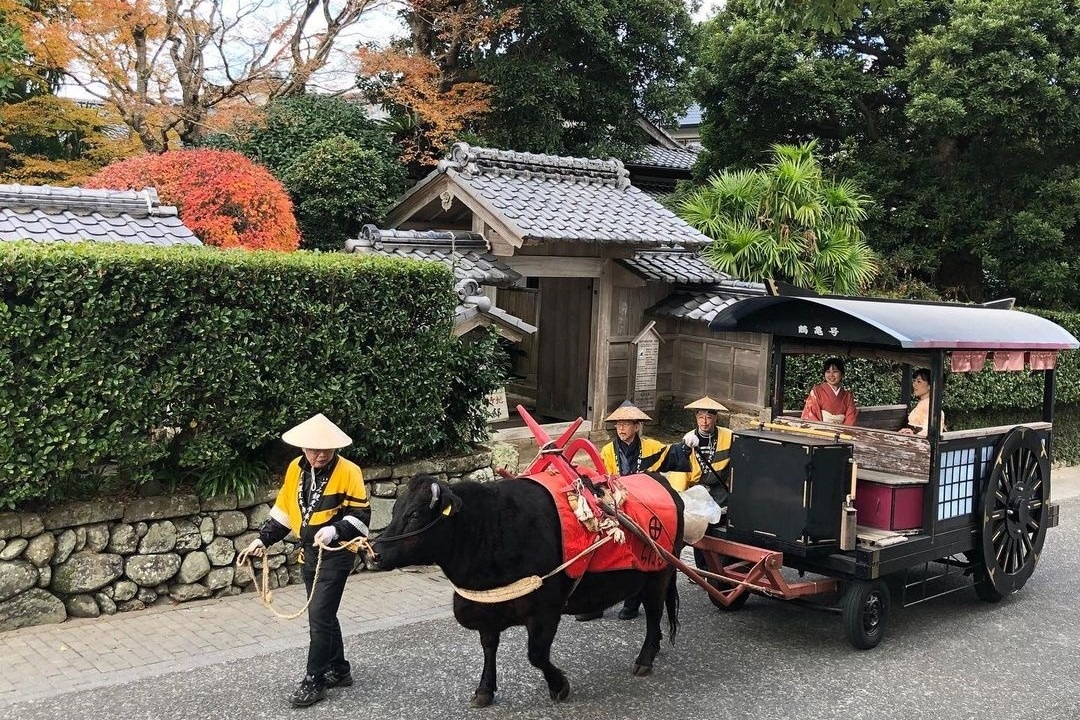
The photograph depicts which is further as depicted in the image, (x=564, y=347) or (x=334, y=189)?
(x=564, y=347)

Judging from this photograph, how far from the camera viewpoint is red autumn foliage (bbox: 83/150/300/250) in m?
11.3

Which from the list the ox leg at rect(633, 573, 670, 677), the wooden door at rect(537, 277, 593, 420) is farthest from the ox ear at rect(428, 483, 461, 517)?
the wooden door at rect(537, 277, 593, 420)

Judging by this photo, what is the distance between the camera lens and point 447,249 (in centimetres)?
1206

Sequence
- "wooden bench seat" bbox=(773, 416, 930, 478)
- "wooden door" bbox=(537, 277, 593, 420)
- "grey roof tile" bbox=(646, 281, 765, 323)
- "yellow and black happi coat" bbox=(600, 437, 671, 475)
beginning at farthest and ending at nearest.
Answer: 1. "wooden door" bbox=(537, 277, 593, 420)
2. "grey roof tile" bbox=(646, 281, 765, 323)
3. "yellow and black happi coat" bbox=(600, 437, 671, 475)
4. "wooden bench seat" bbox=(773, 416, 930, 478)

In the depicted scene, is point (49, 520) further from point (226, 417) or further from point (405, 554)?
point (405, 554)

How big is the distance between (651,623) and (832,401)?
330 centimetres

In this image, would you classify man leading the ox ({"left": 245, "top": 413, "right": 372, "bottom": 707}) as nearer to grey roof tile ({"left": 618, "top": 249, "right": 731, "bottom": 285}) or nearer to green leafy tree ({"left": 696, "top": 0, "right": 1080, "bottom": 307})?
grey roof tile ({"left": 618, "top": 249, "right": 731, "bottom": 285})

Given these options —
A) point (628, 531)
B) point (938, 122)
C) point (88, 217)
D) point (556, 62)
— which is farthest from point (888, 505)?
point (556, 62)

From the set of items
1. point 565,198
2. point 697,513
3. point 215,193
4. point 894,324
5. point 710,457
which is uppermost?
point 565,198

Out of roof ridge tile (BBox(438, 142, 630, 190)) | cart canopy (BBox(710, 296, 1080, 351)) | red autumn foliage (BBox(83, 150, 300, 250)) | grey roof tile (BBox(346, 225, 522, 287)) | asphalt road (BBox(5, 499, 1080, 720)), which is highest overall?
roof ridge tile (BBox(438, 142, 630, 190))

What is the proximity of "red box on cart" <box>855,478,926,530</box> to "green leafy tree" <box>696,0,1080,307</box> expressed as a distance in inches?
392

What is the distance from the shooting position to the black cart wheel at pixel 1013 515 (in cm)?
819

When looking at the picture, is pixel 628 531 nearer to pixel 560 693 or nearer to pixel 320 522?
pixel 560 693

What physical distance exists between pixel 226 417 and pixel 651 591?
3.75 m
